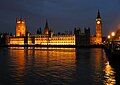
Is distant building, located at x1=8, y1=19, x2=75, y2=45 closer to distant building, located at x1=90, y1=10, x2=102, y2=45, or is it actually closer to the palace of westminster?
the palace of westminster

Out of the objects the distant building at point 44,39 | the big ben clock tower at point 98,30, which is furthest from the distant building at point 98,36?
the distant building at point 44,39

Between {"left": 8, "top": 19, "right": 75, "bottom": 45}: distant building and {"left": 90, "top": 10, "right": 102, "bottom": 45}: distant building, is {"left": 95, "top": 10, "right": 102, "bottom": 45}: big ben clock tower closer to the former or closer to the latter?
{"left": 90, "top": 10, "right": 102, "bottom": 45}: distant building

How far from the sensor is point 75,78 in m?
20.1

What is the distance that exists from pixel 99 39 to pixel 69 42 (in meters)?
19.0

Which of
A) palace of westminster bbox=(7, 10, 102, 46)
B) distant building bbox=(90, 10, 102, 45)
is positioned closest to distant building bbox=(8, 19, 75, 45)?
palace of westminster bbox=(7, 10, 102, 46)

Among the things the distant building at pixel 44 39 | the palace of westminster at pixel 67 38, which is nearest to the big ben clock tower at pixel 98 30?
the palace of westminster at pixel 67 38

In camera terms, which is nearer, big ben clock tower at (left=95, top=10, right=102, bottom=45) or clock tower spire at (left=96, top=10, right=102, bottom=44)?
big ben clock tower at (left=95, top=10, right=102, bottom=45)

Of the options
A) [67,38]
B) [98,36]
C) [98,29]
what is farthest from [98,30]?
[67,38]

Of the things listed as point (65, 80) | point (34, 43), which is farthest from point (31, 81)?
point (34, 43)

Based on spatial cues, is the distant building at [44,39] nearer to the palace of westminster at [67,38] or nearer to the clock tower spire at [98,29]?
the palace of westminster at [67,38]

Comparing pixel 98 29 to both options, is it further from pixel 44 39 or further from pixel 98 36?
pixel 44 39

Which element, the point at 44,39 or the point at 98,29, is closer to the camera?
the point at 98,29

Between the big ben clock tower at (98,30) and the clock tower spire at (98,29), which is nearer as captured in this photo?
the big ben clock tower at (98,30)

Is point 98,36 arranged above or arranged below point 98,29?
below
